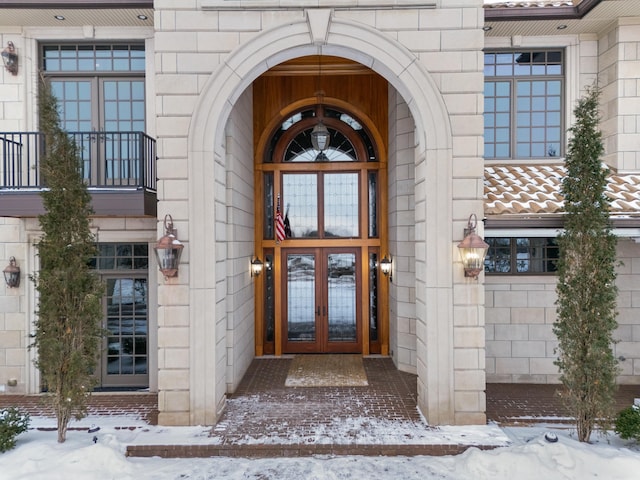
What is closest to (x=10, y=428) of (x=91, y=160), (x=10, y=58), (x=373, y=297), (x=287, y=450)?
(x=287, y=450)

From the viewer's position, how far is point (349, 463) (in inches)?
213

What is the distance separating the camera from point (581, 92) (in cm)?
842

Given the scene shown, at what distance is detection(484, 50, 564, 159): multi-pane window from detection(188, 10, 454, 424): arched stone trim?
314 cm

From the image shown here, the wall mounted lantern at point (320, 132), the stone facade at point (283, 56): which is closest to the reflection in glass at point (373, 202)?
the wall mounted lantern at point (320, 132)

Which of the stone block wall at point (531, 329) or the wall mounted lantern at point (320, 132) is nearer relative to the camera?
the stone block wall at point (531, 329)

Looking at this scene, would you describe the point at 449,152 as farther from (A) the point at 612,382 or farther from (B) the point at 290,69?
(B) the point at 290,69

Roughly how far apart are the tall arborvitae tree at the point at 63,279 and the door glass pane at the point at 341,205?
5.71 m

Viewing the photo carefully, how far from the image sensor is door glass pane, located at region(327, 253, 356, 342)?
10133 mm

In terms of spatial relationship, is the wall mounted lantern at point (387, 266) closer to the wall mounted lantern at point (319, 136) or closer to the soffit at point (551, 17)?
the wall mounted lantern at point (319, 136)

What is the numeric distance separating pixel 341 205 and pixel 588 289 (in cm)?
580

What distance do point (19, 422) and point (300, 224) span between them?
256 inches

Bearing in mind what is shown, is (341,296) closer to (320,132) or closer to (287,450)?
(320,132)

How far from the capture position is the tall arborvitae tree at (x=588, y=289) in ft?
17.9

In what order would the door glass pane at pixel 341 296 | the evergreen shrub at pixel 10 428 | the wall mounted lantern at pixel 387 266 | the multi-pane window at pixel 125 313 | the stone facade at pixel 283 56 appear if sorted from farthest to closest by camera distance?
1. the door glass pane at pixel 341 296
2. the wall mounted lantern at pixel 387 266
3. the multi-pane window at pixel 125 313
4. the stone facade at pixel 283 56
5. the evergreen shrub at pixel 10 428
